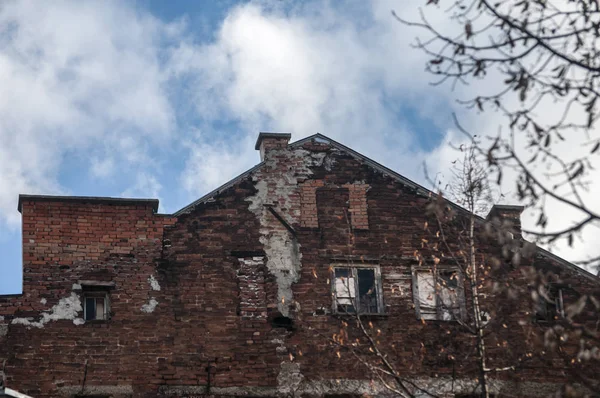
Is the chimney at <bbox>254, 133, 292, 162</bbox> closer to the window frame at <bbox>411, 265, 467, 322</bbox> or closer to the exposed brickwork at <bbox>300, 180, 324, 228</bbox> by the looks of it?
the exposed brickwork at <bbox>300, 180, 324, 228</bbox>

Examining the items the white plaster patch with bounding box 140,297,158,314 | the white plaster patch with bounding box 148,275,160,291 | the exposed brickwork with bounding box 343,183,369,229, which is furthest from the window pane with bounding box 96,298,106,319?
the exposed brickwork with bounding box 343,183,369,229

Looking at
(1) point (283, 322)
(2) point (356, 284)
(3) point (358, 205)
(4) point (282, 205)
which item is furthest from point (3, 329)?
(3) point (358, 205)

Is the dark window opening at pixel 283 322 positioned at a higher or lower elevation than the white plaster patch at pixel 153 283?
lower

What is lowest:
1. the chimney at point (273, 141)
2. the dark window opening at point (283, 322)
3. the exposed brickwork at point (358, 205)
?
the dark window opening at point (283, 322)

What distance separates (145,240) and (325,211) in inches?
139

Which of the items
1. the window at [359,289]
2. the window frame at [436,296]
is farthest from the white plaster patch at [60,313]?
the window frame at [436,296]

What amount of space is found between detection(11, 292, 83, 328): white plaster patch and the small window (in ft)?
0.49

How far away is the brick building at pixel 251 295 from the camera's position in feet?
64.8

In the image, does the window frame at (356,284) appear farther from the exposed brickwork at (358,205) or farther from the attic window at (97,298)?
the attic window at (97,298)

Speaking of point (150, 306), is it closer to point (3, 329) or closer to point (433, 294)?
point (3, 329)

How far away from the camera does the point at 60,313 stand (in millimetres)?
19969

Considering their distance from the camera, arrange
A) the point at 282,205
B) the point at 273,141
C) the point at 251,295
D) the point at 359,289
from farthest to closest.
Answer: the point at 273,141, the point at 282,205, the point at 359,289, the point at 251,295

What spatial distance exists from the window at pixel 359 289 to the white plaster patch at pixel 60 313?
472 centimetres

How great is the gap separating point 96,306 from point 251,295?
2818 millimetres
